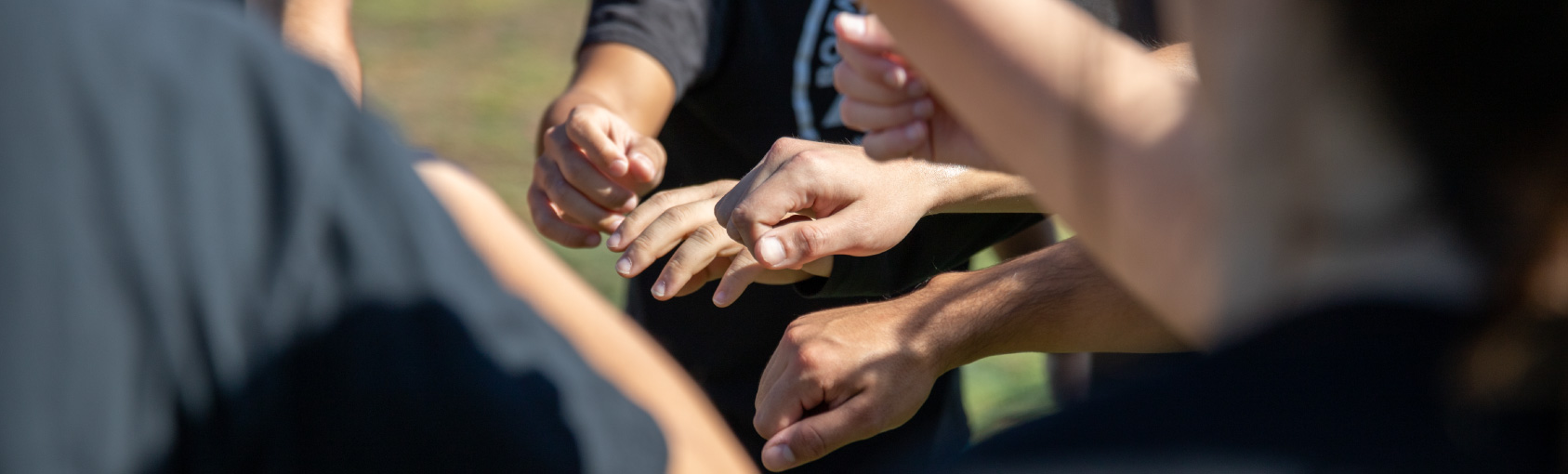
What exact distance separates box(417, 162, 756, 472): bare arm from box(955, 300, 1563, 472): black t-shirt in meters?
0.29

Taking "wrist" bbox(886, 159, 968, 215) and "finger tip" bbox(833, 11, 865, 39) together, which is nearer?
"finger tip" bbox(833, 11, 865, 39)

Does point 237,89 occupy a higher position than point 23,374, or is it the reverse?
point 237,89

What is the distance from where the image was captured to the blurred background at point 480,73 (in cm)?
348

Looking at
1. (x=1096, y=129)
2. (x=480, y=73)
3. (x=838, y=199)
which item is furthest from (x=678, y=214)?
(x=480, y=73)

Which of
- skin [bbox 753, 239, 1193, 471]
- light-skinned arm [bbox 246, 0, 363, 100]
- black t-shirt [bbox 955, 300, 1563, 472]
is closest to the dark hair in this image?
black t-shirt [bbox 955, 300, 1563, 472]

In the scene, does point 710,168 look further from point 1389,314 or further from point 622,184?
point 1389,314

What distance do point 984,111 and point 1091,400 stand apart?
0.16m

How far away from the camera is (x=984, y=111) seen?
1.70 feet

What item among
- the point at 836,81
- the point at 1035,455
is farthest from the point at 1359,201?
the point at 836,81

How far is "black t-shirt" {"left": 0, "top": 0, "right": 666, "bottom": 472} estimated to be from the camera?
469 mm

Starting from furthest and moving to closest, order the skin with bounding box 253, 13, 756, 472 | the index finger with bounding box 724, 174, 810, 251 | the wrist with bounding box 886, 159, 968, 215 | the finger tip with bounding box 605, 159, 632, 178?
the finger tip with bounding box 605, 159, 632, 178
the wrist with bounding box 886, 159, 968, 215
the index finger with bounding box 724, 174, 810, 251
the skin with bounding box 253, 13, 756, 472

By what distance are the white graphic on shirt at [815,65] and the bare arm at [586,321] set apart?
19.6 inches

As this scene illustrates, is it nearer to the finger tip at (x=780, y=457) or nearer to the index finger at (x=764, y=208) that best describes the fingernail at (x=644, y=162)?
the index finger at (x=764, y=208)

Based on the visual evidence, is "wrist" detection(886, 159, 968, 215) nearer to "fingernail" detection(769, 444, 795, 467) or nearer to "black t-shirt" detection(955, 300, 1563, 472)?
"fingernail" detection(769, 444, 795, 467)
